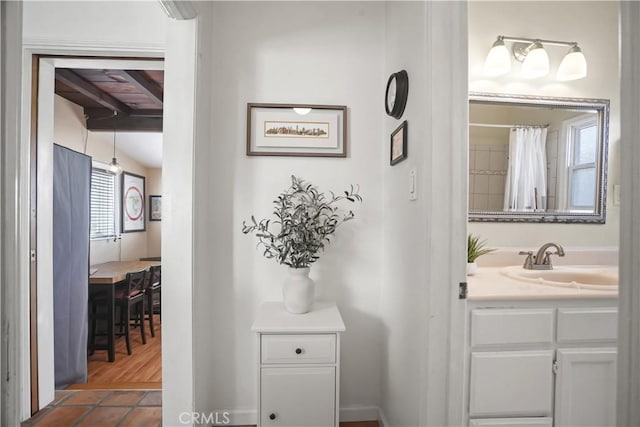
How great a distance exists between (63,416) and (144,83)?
98.5 inches

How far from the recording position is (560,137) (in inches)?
78.1

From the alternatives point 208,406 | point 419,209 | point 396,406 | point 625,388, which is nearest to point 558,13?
point 419,209

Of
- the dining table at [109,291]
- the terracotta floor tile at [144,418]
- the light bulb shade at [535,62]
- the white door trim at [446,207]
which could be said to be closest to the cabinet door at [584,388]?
the white door trim at [446,207]

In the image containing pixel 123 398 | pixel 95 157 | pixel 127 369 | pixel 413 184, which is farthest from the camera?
pixel 95 157

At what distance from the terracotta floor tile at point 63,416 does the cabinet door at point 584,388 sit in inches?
105

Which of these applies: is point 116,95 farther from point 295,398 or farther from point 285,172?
point 295,398

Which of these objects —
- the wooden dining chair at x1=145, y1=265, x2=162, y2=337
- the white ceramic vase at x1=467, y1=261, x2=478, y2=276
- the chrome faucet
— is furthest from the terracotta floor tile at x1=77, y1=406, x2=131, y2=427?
the chrome faucet

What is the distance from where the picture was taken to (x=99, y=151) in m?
3.74

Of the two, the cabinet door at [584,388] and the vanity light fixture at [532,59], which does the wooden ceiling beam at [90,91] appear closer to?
the vanity light fixture at [532,59]

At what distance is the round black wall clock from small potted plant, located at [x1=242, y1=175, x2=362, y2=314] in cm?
50

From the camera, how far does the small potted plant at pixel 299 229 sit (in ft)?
5.38

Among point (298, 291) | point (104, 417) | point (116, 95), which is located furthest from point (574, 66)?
point (116, 95)

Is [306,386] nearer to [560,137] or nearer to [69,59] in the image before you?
[560,137]

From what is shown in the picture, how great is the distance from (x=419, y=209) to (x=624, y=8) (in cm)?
78
